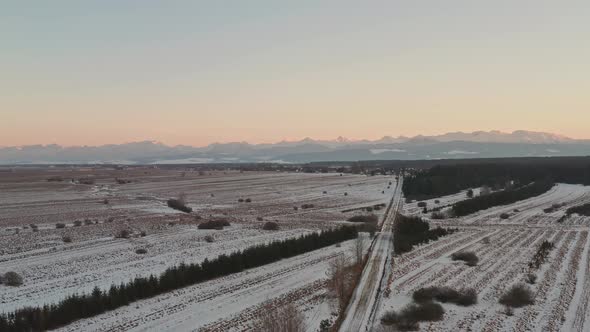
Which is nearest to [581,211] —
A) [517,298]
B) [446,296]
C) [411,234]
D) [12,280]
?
[411,234]

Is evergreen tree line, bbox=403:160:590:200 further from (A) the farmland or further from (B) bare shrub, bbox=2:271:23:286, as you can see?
(B) bare shrub, bbox=2:271:23:286

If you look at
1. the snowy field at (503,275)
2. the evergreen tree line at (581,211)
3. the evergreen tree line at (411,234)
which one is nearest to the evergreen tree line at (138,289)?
the evergreen tree line at (411,234)

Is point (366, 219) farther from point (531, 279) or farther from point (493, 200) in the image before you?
point (493, 200)

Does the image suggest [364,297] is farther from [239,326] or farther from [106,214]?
[106,214]

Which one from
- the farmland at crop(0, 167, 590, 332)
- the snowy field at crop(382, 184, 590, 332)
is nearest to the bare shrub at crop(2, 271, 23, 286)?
the farmland at crop(0, 167, 590, 332)

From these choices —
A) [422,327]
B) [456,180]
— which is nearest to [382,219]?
[422,327]

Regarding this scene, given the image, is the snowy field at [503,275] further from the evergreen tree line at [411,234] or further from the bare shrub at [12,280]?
the bare shrub at [12,280]
